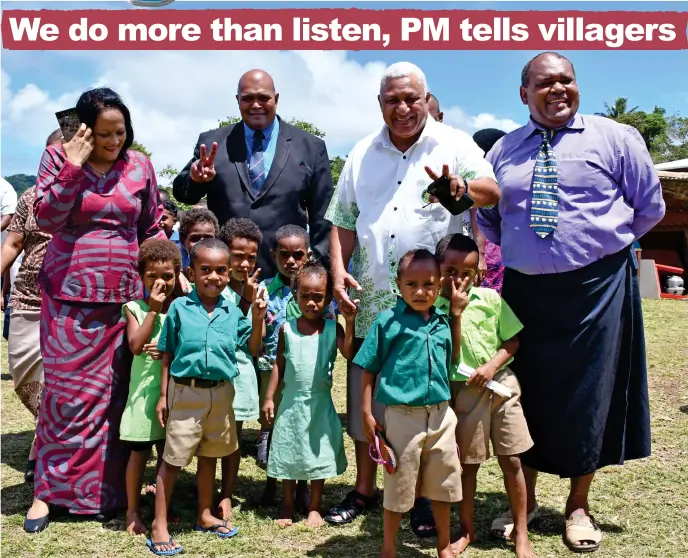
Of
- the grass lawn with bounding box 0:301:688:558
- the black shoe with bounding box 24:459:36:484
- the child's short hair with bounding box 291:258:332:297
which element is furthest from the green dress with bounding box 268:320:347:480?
the black shoe with bounding box 24:459:36:484

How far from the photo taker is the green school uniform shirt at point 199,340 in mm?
3678

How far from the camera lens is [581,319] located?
3691mm

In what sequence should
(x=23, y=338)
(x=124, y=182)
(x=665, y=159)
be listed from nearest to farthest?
(x=124, y=182) < (x=23, y=338) < (x=665, y=159)

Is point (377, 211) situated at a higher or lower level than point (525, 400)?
higher

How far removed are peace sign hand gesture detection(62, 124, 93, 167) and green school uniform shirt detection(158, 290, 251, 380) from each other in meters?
0.91

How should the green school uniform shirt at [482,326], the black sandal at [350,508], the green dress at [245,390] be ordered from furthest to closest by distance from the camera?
the green dress at [245,390], the black sandal at [350,508], the green school uniform shirt at [482,326]

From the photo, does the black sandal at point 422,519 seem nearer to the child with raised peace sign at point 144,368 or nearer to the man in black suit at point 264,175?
the child with raised peace sign at point 144,368

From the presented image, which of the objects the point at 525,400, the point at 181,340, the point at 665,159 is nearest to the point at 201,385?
the point at 181,340

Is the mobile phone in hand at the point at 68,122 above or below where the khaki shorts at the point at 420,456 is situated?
above

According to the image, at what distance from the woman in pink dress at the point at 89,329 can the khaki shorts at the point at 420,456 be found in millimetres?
1666

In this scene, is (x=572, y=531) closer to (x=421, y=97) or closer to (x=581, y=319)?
(x=581, y=319)

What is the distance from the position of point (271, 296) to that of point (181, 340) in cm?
89

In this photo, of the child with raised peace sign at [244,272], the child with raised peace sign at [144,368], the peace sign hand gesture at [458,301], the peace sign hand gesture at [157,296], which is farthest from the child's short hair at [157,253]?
the peace sign hand gesture at [458,301]

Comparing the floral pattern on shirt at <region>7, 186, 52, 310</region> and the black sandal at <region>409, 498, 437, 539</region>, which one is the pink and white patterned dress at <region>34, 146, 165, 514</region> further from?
the black sandal at <region>409, 498, 437, 539</region>
